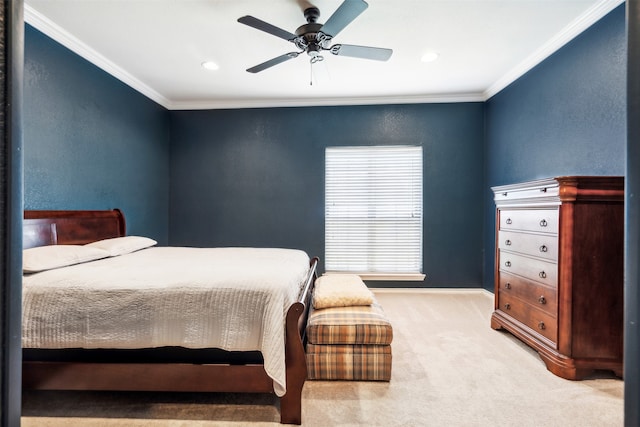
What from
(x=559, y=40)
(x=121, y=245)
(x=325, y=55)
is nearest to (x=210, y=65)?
(x=325, y=55)

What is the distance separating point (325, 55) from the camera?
10.3 feet

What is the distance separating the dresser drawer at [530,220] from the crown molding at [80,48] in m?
4.30

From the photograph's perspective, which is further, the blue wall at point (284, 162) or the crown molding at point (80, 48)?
the blue wall at point (284, 162)

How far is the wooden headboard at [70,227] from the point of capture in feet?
8.00

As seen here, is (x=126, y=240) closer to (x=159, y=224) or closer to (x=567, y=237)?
(x=159, y=224)

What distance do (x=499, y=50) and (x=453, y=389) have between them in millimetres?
3156

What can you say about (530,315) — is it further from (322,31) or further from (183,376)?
(322,31)

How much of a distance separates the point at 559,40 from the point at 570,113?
0.71m

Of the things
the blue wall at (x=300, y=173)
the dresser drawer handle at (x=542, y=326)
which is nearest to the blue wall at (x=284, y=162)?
the blue wall at (x=300, y=173)

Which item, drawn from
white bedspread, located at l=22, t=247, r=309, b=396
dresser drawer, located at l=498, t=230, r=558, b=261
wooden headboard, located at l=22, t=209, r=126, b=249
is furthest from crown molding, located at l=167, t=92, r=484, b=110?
white bedspread, located at l=22, t=247, r=309, b=396

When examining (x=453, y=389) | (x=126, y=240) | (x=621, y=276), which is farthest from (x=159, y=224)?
(x=621, y=276)

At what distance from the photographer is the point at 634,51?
64cm

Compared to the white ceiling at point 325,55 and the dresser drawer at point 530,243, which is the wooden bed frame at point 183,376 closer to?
the dresser drawer at point 530,243

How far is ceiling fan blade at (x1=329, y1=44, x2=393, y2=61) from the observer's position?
2438mm
